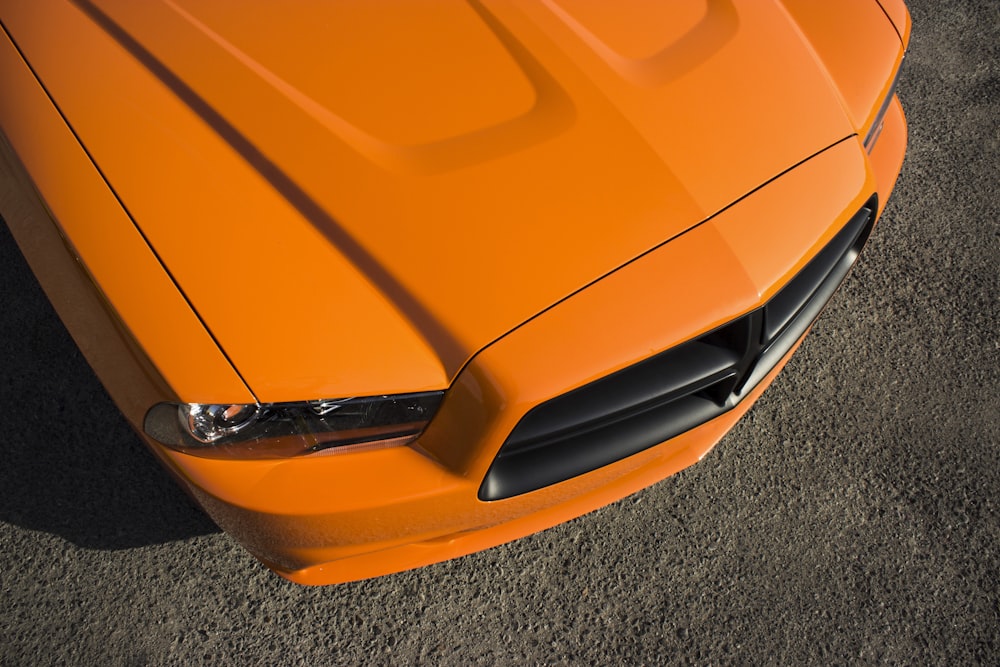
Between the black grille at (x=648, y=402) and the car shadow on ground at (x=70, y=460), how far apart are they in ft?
3.80

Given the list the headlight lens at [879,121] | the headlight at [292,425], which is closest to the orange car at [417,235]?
the headlight at [292,425]

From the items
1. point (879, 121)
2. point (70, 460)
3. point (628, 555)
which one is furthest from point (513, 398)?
point (70, 460)

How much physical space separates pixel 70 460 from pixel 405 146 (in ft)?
4.93

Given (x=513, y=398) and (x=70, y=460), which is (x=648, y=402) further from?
(x=70, y=460)

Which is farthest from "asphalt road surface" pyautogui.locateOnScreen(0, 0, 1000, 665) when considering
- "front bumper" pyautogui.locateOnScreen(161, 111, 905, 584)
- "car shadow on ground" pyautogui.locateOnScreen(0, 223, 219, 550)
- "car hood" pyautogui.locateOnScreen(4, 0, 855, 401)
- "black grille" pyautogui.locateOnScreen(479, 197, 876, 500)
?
"car hood" pyautogui.locateOnScreen(4, 0, 855, 401)

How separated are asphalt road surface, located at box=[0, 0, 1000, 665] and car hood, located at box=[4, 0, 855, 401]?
995 millimetres

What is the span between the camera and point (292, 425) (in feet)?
5.47

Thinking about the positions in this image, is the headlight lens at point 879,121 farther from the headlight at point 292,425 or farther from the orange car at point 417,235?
the headlight at point 292,425

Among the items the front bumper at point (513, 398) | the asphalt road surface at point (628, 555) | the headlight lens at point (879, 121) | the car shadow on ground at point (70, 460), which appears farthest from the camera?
the car shadow on ground at point (70, 460)

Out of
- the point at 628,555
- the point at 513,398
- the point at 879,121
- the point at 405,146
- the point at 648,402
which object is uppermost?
the point at 405,146

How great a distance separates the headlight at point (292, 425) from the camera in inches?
64.9

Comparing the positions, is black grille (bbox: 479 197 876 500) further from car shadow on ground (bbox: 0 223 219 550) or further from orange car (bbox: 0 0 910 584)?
car shadow on ground (bbox: 0 223 219 550)

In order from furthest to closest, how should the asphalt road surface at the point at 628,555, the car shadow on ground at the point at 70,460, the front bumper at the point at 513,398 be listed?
the car shadow on ground at the point at 70,460, the asphalt road surface at the point at 628,555, the front bumper at the point at 513,398

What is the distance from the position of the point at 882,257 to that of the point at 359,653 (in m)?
2.25
